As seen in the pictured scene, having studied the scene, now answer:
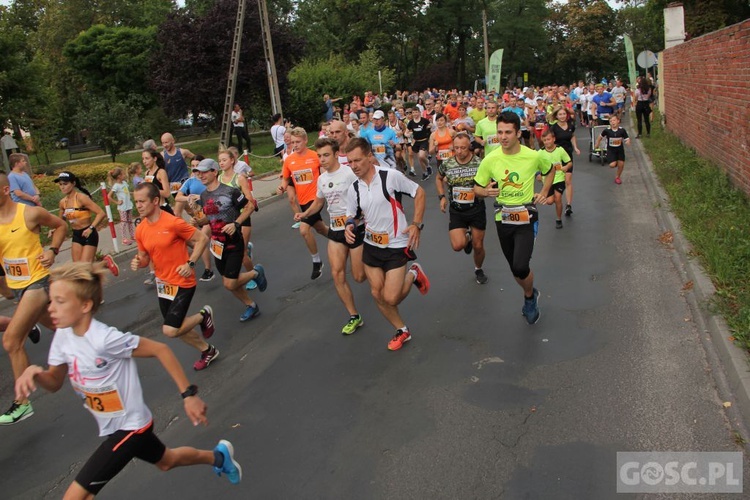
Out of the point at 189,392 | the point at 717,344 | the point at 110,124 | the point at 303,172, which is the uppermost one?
the point at 110,124

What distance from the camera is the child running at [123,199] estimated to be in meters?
10.4

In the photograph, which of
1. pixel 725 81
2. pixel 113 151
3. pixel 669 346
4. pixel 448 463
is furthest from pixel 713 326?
pixel 113 151

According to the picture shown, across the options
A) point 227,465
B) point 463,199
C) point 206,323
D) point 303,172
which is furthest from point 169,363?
point 303,172

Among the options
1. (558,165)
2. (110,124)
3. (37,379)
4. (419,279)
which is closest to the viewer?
(37,379)

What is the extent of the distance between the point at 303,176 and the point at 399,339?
11.3 ft

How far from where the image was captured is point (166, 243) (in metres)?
5.61

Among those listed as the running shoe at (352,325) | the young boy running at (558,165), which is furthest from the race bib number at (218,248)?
the young boy running at (558,165)

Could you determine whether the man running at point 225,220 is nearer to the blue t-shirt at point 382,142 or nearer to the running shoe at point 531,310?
the running shoe at point 531,310

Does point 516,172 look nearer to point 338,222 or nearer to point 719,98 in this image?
point 338,222

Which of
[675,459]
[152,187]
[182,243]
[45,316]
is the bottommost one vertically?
[675,459]

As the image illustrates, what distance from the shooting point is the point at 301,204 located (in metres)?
8.91

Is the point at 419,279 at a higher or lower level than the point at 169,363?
lower

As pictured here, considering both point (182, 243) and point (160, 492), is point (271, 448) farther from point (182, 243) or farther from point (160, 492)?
point (182, 243)

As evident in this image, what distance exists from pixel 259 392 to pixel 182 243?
4.92 ft
